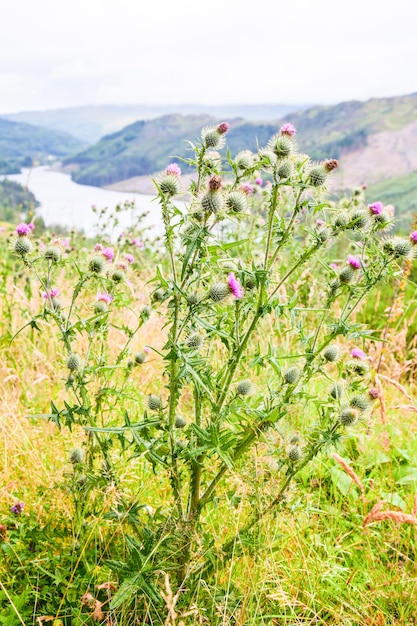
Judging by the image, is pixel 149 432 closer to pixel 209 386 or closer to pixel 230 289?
pixel 209 386

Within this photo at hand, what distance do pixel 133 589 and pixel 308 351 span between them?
4.47ft

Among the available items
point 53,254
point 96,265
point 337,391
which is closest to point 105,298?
point 96,265

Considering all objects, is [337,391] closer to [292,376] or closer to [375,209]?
[292,376]

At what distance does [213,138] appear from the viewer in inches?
104

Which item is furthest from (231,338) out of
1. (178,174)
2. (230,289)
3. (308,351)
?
(178,174)

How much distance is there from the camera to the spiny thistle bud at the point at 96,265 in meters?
2.80

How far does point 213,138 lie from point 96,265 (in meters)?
0.93

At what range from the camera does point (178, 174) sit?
2.52m

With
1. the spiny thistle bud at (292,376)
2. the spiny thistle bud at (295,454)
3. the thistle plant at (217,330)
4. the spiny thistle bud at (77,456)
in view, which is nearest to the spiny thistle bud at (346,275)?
the thistle plant at (217,330)

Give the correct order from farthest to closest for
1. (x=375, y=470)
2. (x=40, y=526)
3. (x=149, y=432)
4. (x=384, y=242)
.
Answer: (x=375, y=470), (x=40, y=526), (x=384, y=242), (x=149, y=432)

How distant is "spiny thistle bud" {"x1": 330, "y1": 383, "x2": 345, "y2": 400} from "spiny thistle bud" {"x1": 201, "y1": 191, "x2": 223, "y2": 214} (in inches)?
42.0

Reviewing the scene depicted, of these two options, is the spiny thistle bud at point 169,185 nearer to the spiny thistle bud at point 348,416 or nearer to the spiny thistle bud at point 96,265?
the spiny thistle bud at point 96,265

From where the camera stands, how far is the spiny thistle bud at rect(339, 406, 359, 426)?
8.09ft

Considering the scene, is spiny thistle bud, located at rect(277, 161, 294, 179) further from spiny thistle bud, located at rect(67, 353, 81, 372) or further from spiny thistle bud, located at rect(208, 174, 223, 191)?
spiny thistle bud, located at rect(67, 353, 81, 372)
